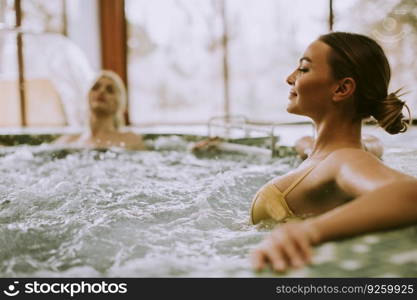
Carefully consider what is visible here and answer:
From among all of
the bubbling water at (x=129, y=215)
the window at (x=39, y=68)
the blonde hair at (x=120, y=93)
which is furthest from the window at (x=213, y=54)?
the bubbling water at (x=129, y=215)

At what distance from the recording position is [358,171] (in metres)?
1.05

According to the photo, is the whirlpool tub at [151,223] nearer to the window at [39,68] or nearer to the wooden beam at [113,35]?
the window at [39,68]

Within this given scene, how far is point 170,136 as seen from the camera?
13.8 feet

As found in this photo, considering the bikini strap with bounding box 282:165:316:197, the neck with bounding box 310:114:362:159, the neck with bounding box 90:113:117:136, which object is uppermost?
the neck with bounding box 310:114:362:159

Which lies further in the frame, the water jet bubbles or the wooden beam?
the wooden beam

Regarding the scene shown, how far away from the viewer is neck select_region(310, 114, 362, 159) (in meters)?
1.29

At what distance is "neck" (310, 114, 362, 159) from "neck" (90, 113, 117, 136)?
273 centimetres

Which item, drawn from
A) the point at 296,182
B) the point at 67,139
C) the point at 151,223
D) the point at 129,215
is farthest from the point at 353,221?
the point at 67,139

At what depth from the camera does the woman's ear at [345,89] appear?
1.25m

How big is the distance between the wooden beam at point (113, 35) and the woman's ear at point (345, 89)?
539 centimetres

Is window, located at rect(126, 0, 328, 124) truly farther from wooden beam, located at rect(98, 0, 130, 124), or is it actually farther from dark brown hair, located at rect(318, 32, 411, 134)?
dark brown hair, located at rect(318, 32, 411, 134)

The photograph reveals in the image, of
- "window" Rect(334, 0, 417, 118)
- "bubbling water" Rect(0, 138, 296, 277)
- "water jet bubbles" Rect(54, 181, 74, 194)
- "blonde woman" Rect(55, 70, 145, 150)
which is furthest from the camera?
"window" Rect(334, 0, 417, 118)

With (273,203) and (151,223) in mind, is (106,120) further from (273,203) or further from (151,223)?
(273,203)

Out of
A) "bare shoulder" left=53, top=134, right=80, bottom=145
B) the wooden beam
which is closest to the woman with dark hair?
"bare shoulder" left=53, top=134, right=80, bottom=145
